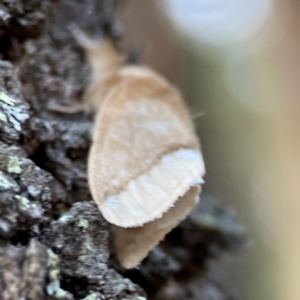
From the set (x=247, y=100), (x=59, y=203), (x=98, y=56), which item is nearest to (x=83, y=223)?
(x=59, y=203)

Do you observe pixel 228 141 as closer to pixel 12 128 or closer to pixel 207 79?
pixel 207 79

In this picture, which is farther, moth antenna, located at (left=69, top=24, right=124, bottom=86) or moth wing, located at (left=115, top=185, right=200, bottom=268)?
moth antenna, located at (left=69, top=24, right=124, bottom=86)

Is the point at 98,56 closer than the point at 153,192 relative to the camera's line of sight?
No

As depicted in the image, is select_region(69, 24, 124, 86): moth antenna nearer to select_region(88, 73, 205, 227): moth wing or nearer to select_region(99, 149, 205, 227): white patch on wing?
select_region(88, 73, 205, 227): moth wing

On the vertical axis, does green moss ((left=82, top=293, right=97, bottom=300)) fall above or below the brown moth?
below

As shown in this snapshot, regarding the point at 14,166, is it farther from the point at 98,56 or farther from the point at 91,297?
the point at 98,56

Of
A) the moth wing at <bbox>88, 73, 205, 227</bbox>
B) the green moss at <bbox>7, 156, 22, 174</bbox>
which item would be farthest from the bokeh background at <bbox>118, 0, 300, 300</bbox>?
the green moss at <bbox>7, 156, 22, 174</bbox>

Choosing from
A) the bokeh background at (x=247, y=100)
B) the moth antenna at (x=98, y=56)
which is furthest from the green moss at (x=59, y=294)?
the bokeh background at (x=247, y=100)

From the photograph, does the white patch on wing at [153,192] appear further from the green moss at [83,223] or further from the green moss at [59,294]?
the green moss at [59,294]
